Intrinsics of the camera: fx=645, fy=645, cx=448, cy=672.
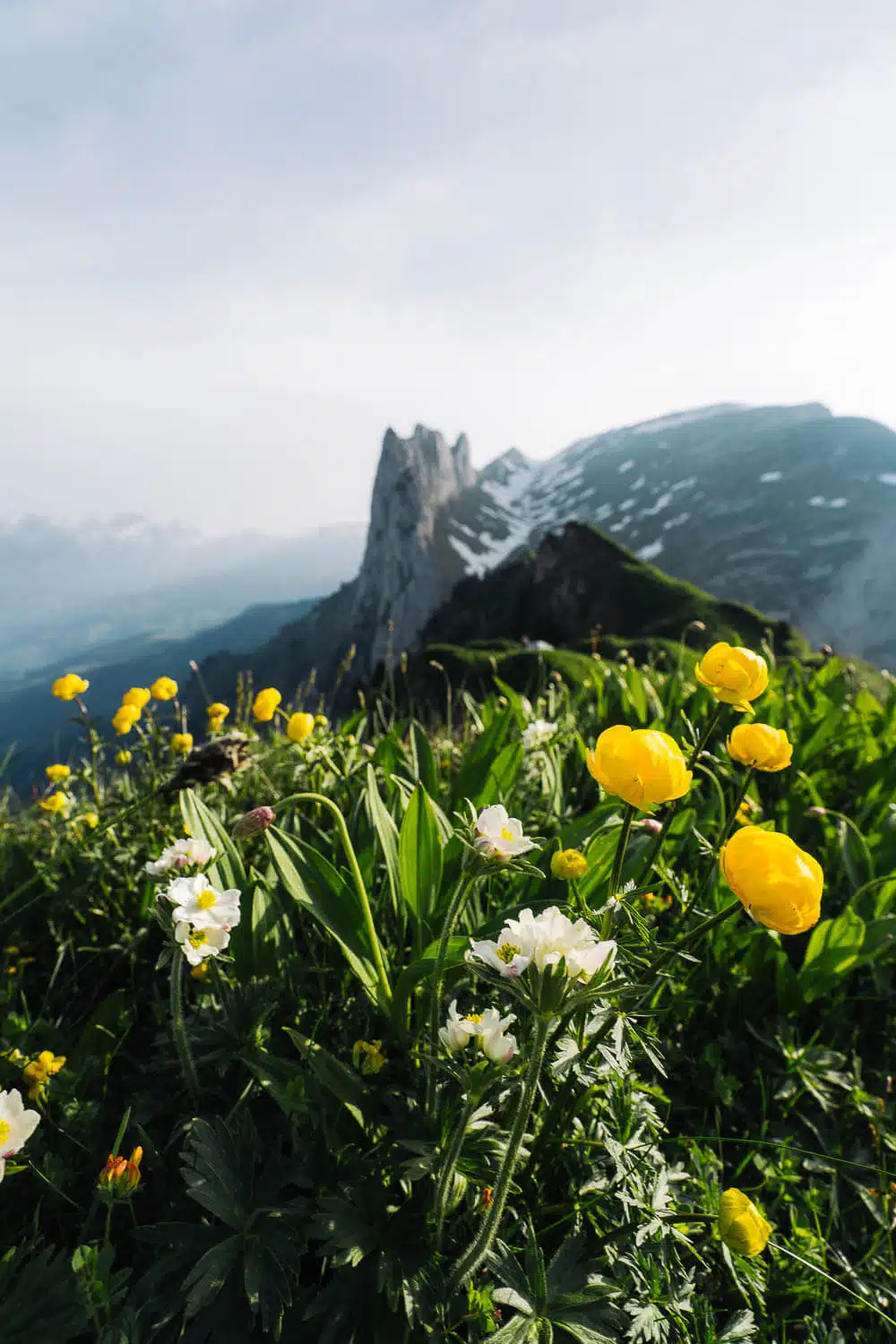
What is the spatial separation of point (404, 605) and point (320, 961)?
6484 centimetres

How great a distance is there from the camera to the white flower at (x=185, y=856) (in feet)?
4.22

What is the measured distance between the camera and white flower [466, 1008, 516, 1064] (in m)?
0.95

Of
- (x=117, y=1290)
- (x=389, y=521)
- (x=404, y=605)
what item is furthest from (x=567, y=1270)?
(x=389, y=521)

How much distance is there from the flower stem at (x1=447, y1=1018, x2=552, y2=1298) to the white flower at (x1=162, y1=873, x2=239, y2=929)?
57 centimetres

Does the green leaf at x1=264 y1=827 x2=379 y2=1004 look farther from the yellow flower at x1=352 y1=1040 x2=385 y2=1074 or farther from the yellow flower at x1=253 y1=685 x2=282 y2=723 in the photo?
the yellow flower at x1=253 y1=685 x2=282 y2=723

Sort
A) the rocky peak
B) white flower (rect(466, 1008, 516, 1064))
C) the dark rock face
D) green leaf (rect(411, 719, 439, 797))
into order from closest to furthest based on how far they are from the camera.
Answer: white flower (rect(466, 1008, 516, 1064)) → green leaf (rect(411, 719, 439, 797)) → the dark rock face → the rocky peak

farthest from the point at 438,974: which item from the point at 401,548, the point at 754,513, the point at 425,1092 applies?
the point at 401,548

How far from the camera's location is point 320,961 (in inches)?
70.5

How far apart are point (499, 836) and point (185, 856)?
2.24 feet

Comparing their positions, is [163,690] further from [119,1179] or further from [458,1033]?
[458,1033]

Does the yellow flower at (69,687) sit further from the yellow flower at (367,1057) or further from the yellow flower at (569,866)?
the yellow flower at (569,866)

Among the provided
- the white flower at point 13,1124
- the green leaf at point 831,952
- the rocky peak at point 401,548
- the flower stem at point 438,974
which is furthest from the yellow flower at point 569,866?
the rocky peak at point 401,548

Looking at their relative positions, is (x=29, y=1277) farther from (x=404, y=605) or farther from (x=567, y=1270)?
(x=404, y=605)

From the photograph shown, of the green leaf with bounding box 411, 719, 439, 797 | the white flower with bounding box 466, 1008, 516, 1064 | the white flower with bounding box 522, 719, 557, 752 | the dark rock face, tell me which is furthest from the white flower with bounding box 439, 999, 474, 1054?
the dark rock face
